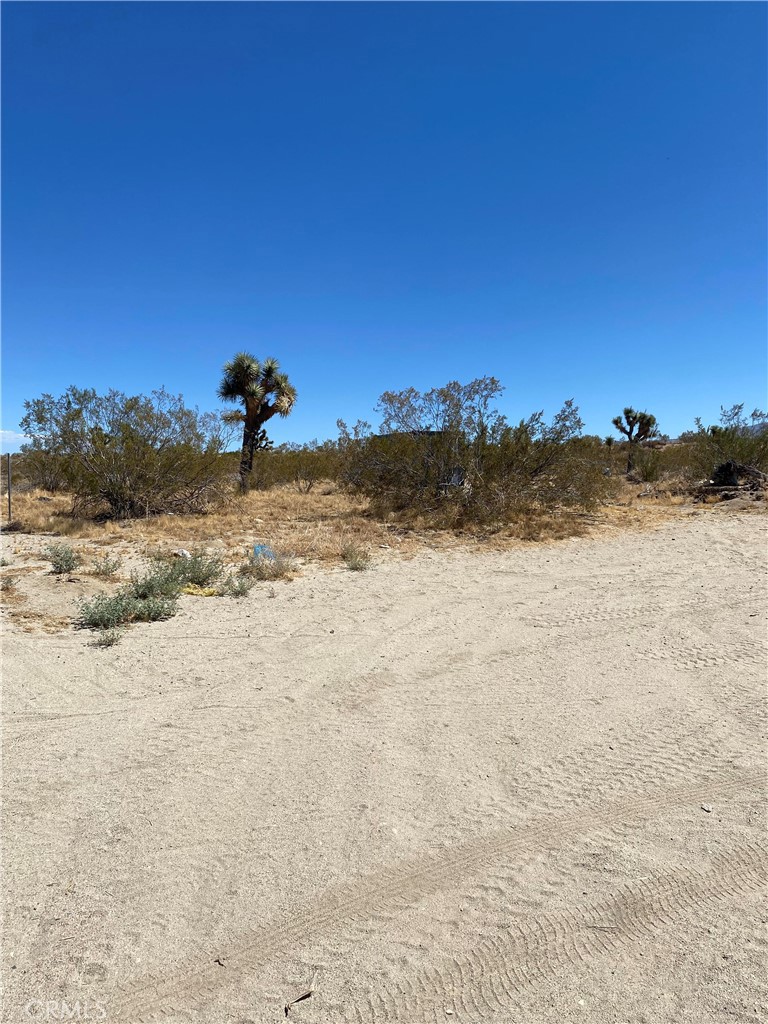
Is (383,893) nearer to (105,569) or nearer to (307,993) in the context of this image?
(307,993)

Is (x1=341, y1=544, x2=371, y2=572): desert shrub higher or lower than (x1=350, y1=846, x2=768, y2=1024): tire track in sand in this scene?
higher

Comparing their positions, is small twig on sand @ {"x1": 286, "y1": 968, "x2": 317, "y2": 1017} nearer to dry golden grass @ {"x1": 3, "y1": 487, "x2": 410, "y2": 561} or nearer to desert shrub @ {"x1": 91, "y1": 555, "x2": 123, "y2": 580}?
desert shrub @ {"x1": 91, "y1": 555, "x2": 123, "y2": 580}

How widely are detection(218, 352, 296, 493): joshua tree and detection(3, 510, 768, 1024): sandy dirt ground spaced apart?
18.0m

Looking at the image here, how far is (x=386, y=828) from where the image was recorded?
2.88 metres

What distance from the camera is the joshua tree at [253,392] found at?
22.8 metres

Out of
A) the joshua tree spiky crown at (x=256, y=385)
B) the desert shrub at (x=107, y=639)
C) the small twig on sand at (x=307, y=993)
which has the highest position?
the joshua tree spiky crown at (x=256, y=385)

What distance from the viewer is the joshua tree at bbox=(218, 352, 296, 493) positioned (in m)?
22.8

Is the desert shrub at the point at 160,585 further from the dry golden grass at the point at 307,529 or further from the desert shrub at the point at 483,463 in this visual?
the desert shrub at the point at 483,463

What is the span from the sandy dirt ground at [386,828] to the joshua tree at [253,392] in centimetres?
1798

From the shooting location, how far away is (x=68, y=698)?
14.3 feet

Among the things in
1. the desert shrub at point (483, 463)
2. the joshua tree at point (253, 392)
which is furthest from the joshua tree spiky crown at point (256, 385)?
the desert shrub at point (483, 463)

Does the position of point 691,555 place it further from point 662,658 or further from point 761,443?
point 761,443

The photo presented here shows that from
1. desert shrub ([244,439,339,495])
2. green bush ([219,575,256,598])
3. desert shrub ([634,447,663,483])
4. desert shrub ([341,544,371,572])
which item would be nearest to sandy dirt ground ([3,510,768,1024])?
green bush ([219,575,256,598])

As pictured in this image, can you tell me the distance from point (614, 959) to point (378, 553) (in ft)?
28.4
